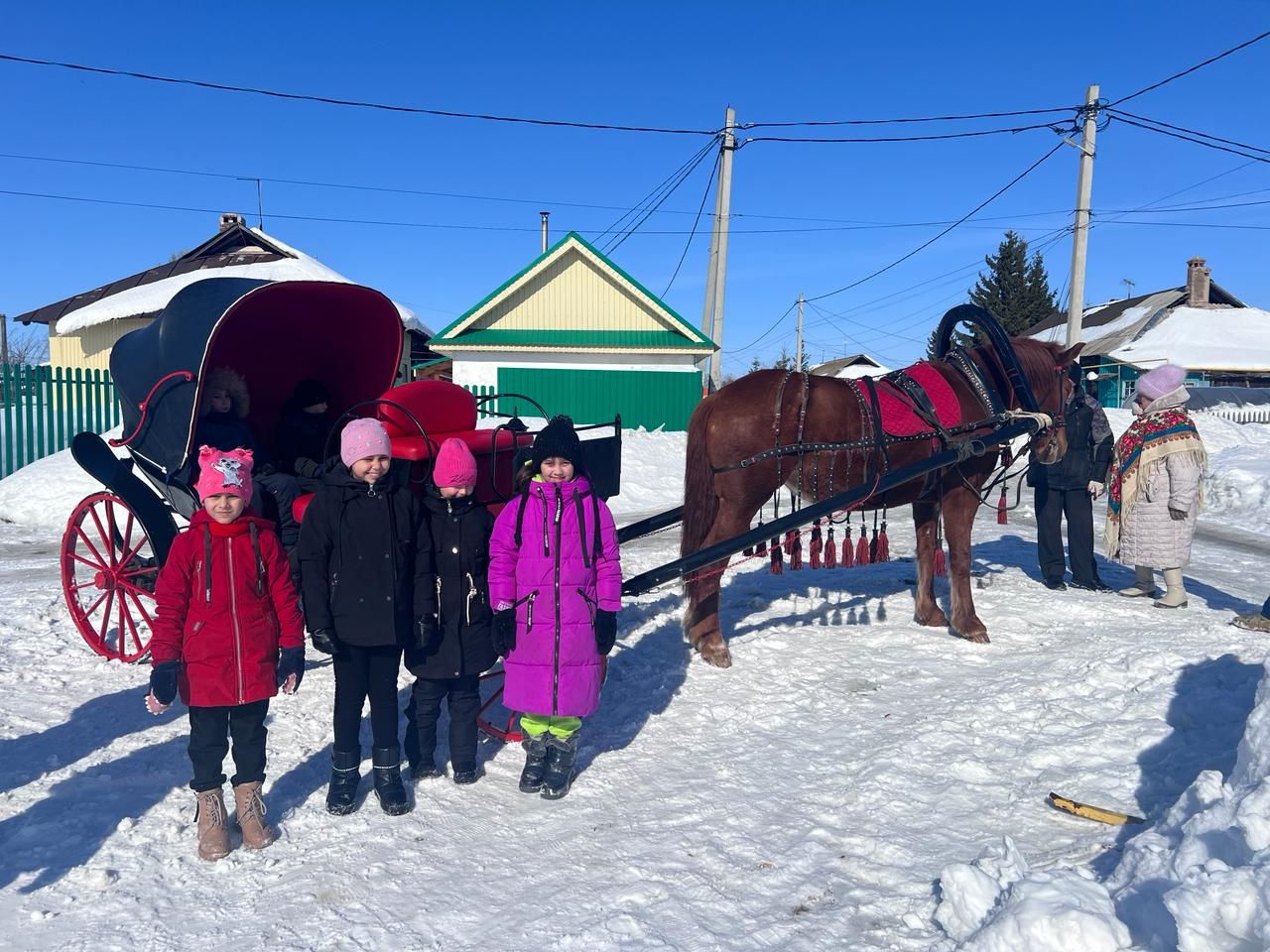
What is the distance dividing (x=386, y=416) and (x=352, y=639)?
1843 mm

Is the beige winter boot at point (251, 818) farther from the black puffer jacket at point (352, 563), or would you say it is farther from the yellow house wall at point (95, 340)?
the yellow house wall at point (95, 340)

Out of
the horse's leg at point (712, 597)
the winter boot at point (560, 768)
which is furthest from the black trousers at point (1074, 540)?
the winter boot at point (560, 768)

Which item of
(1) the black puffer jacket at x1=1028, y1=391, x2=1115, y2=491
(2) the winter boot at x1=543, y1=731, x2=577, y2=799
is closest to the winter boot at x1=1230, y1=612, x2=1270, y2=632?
(1) the black puffer jacket at x1=1028, y1=391, x2=1115, y2=491

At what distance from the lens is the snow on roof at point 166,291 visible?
20.6m

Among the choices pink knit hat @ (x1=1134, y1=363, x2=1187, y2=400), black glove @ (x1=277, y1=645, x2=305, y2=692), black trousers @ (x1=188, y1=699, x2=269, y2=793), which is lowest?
black trousers @ (x1=188, y1=699, x2=269, y2=793)

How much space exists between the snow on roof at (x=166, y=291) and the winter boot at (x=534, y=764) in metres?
17.5

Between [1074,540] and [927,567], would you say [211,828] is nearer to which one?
[927,567]

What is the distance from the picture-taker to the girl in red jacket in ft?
10.1

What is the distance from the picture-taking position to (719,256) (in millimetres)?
16609

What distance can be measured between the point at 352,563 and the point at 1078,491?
5903 millimetres

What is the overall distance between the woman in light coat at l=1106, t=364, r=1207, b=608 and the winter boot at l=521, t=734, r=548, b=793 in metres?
4.73

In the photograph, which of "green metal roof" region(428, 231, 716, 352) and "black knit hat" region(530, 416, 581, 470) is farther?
"green metal roof" region(428, 231, 716, 352)

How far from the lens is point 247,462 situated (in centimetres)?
333

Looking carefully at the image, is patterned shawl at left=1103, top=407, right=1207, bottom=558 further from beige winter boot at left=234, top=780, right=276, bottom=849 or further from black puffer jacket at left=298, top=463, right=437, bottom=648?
beige winter boot at left=234, top=780, right=276, bottom=849
